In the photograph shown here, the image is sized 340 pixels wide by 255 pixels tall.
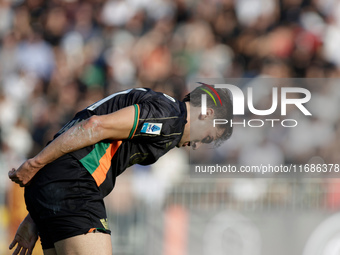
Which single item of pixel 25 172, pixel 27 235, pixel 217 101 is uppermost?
pixel 217 101

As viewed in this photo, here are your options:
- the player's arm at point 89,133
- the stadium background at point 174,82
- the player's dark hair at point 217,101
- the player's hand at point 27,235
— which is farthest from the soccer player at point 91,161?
the stadium background at point 174,82

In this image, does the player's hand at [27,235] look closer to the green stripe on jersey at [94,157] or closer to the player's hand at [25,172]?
the player's hand at [25,172]

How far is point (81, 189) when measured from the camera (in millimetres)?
3889

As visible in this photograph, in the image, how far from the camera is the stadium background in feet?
24.3

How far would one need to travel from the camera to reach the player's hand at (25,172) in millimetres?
3822

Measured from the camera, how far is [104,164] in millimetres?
3945

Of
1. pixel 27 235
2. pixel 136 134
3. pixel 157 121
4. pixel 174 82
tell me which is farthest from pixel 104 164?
pixel 174 82

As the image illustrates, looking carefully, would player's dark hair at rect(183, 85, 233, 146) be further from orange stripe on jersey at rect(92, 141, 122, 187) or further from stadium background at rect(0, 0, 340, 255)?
stadium background at rect(0, 0, 340, 255)

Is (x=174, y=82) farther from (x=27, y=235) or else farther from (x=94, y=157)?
(x=94, y=157)

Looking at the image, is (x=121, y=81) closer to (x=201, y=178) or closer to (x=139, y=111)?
(x=201, y=178)

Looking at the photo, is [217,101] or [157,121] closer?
[157,121]

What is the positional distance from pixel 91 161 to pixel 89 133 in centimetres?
27

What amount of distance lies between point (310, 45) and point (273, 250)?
354 centimetres

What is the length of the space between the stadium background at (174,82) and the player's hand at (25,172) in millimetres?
3585
